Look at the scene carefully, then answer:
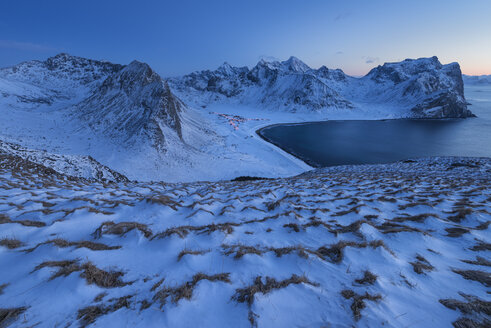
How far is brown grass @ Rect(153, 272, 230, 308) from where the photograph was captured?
361cm

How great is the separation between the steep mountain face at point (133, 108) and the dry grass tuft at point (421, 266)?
39380 millimetres

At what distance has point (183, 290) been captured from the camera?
12.4 ft

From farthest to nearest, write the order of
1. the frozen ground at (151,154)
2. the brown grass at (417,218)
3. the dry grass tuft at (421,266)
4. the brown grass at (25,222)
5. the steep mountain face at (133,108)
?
the steep mountain face at (133,108) → the frozen ground at (151,154) → the brown grass at (417,218) → the brown grass at (25,222) → the dry grass tuft at (421,266)

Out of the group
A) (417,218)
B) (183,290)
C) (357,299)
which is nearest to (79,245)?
(183,290)

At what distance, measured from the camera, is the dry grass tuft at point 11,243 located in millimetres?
5186

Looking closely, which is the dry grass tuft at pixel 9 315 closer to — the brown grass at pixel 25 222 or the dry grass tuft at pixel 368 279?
the brown grass at pixel 25 222

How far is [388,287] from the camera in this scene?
13.0 ft

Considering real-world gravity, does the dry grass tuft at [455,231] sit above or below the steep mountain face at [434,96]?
below

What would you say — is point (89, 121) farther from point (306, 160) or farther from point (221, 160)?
point (306, 160)

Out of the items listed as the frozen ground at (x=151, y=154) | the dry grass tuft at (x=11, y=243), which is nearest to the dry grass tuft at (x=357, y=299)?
the dry grass tuft at (x=11, y=243)

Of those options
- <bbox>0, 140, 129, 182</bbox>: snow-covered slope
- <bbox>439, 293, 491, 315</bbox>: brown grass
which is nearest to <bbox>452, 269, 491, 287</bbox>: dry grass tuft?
<bbox>439, 293, 491, 315</bbox>: brown grass

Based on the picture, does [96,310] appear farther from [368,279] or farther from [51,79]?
[51,79]

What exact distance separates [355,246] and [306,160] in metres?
47.5

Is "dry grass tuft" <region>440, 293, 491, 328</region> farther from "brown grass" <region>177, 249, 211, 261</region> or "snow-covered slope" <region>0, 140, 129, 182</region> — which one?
"snow-covered slope" <region>0, 140, 129, 182</region>
